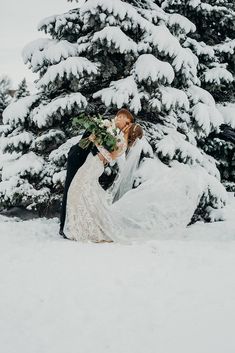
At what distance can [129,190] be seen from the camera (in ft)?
23.0

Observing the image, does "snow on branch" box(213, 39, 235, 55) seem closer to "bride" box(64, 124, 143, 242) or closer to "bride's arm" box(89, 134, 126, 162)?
"bride's arm" box(89, 134, 126, 162)

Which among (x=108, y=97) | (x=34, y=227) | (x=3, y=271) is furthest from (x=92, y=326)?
(x=108, y=97)

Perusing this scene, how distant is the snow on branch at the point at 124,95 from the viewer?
7.54 meters

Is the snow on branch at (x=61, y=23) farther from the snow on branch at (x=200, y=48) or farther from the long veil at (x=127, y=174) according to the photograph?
the snow on branch at (x=200, y=48)

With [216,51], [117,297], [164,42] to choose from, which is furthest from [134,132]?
[216,51]

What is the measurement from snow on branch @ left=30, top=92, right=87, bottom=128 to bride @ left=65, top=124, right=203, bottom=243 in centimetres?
161

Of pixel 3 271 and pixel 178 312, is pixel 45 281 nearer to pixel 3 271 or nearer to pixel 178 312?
pixel 3 271

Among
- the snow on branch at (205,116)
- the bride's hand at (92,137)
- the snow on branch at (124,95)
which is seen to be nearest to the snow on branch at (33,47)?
the snow on branch at (124,95)

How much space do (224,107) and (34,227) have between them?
6874mm

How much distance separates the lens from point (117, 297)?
386cm

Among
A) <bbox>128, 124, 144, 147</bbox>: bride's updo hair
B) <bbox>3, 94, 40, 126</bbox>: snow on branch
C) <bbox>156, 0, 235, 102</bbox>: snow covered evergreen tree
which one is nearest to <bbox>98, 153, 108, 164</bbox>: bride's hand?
<bbox>128, 124, 144, 147</bbox>: bride's updo hair

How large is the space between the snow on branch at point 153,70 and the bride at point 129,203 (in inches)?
56.3

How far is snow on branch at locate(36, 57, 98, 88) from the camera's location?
7531 mm

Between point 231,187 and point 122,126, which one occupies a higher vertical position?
point 122,126
